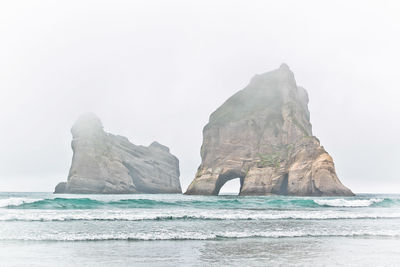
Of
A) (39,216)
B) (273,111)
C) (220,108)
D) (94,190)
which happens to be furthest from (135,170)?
(39,216)

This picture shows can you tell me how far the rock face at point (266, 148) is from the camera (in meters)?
82.4

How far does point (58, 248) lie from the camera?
14922mm

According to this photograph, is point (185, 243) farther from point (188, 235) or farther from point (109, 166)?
point (109, 166)

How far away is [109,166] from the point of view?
127m

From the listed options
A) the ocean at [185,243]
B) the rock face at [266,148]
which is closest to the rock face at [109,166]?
the rock face at [266,148]

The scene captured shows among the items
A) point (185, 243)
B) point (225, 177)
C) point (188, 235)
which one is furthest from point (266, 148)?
point (185, 243)

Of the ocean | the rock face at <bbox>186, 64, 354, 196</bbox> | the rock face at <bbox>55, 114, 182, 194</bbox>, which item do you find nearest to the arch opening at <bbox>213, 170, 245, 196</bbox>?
the rock face at <bbox>186, 64, 354, 196</bbox>

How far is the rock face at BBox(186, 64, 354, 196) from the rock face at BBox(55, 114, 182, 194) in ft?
115

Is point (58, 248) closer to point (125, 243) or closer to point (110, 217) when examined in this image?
point (125, 243)

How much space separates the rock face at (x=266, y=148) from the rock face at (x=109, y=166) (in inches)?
1381

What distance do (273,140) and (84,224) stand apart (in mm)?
80746

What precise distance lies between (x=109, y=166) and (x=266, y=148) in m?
55.6

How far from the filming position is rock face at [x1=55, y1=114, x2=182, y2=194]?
121m

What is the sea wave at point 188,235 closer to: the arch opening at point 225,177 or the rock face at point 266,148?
the rock face at point 266,148
